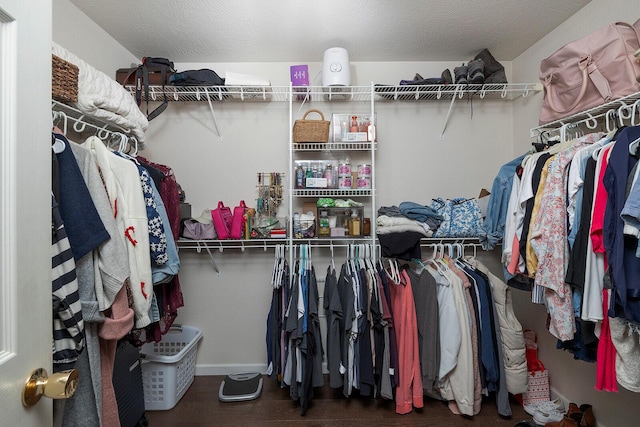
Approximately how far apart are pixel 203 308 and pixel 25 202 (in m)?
1.98

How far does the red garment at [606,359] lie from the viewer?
1.14 m

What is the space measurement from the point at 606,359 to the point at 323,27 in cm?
222

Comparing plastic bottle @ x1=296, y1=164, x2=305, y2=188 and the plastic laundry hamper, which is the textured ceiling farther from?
the plastic laundry hamper

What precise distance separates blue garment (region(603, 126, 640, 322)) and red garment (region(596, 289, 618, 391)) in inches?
4.1

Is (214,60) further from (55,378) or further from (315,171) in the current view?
(55,378)

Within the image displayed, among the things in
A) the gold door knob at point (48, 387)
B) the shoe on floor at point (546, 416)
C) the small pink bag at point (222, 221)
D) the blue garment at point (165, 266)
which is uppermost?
the small pink bag at point (222, 221)

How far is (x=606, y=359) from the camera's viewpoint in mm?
1161

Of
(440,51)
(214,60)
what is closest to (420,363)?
(440,51)

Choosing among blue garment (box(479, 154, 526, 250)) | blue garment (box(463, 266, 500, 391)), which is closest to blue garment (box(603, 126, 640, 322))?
blue garment (box(479, 154, 526, 250))

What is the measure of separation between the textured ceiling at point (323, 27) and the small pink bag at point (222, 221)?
119 centimetres

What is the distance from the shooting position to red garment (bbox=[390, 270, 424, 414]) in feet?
6.00

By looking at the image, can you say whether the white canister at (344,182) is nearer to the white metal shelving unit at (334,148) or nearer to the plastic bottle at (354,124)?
the white metal shelving unit at (334,148)

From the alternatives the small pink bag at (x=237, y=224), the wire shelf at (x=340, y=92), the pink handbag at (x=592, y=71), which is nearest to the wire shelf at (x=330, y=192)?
the small pink bag at (x=237, y=224)

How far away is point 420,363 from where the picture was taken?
6.06 feet
